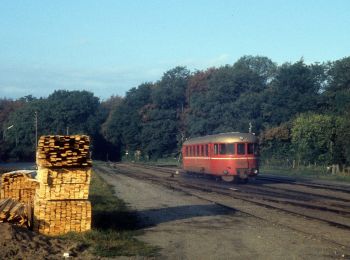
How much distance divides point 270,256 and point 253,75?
82.9 meters

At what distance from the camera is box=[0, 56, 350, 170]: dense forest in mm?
60156

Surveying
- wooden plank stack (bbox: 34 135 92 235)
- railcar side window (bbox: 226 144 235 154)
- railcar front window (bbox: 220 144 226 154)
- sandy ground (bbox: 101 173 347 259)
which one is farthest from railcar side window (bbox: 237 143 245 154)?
wooden plank stack (bbox: 34 135 92 235)

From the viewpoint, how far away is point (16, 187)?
63.3ft

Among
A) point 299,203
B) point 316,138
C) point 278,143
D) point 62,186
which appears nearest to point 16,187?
point 62,186

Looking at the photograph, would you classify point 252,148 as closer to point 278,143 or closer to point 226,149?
point 226,149

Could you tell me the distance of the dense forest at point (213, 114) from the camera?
60.2 m

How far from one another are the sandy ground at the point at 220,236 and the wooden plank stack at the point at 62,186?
173cm

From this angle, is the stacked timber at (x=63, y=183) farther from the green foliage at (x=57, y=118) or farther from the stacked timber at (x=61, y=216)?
the green foliage at (x=57, y=118)

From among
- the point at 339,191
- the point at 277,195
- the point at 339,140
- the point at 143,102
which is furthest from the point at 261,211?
the point at 143,102

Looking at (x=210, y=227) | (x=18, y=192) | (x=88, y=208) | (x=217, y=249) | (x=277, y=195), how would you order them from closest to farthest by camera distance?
(x=217, y=249), (x=88, y=208), (x=210, y=227), (x=18, y=192), (x=277, y=195)

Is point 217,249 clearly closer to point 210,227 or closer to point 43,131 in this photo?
point 210,227

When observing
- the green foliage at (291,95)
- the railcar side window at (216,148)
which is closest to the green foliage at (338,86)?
the green foliage at (291,95)

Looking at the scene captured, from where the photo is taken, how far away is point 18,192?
1933cm

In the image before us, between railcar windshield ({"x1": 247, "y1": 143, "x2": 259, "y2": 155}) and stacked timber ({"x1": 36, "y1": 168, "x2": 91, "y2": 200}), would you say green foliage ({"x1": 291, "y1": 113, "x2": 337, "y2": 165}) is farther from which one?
stacked timber ({"x1": 36, "y1": 168, "x2": 91, "y2": 200})
